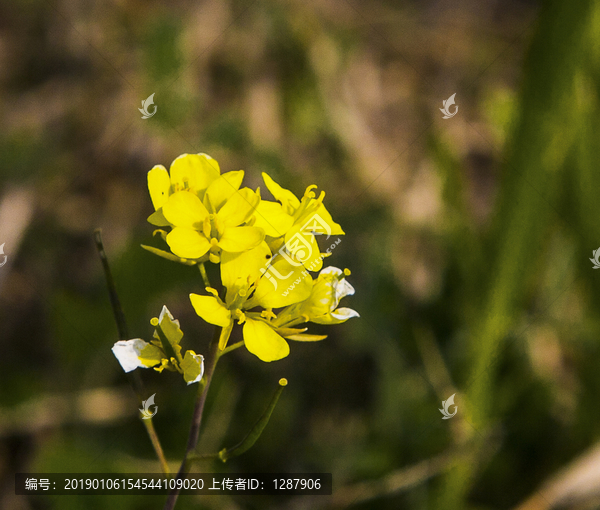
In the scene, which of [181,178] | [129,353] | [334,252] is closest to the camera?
[129,353]

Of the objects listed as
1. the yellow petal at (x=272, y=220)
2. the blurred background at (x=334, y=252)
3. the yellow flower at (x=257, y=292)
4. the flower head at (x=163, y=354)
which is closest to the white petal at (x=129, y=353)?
the flower head at (x=163, y=354)

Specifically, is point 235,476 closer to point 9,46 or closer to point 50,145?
point 50,145

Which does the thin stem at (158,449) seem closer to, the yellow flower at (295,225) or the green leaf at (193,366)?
the green leaf at (193,366)

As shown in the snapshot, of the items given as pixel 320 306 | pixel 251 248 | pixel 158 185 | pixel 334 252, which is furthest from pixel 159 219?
pixel 334 252

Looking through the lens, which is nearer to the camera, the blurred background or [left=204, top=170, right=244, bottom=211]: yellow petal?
[left=204, top=170, right=244, bottom=211]: yellow petal

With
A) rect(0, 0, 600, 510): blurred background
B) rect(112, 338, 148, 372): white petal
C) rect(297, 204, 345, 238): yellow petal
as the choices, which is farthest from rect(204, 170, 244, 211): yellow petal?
rect(0, 0, 600, 510): blurred background

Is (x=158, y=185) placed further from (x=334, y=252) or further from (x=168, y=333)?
(x=334, y=252)

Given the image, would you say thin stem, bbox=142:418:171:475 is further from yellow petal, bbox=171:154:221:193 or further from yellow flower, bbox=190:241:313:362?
yellow petal, bbox=171:154:221:193
